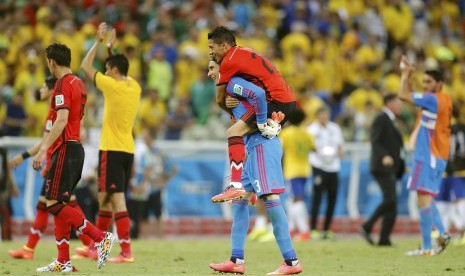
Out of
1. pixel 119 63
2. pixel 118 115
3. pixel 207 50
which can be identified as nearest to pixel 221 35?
pixel 119 63

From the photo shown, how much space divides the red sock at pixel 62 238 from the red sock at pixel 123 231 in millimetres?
1922

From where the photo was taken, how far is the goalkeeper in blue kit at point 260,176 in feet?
40.8

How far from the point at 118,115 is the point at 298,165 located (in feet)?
23.5

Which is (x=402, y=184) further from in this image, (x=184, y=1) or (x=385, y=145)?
(x=184, y=1)

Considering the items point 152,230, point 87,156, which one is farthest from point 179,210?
point 87,156

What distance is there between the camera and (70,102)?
13.2 metres

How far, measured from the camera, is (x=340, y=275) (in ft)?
42.9

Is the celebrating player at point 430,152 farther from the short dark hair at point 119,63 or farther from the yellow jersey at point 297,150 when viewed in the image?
the yellow jersey at point 297,150

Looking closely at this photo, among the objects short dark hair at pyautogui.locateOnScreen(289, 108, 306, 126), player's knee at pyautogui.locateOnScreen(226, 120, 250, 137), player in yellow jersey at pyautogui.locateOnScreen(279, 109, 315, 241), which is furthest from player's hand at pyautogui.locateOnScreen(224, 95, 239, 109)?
player in yellow jersey at pyautogui.locateOnScreen(279, 109, 315, 241)

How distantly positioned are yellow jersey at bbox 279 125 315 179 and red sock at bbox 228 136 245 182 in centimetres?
916

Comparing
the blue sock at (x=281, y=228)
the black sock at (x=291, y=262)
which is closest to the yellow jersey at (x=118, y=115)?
the blue sock at (x=281, y=228)

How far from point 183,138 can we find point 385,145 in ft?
21.2

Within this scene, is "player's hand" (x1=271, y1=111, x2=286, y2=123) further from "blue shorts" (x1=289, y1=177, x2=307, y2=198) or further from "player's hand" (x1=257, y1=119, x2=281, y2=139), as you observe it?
"blue shorts" (x1=289, y1=177, x2=307, y2=198)

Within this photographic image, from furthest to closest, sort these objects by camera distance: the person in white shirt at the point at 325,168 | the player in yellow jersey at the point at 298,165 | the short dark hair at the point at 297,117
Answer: the person in white shirt at the point at 325,168 < the player in yellow jersey at the point at 298,165 < the short dark hair at the point at 297,117
